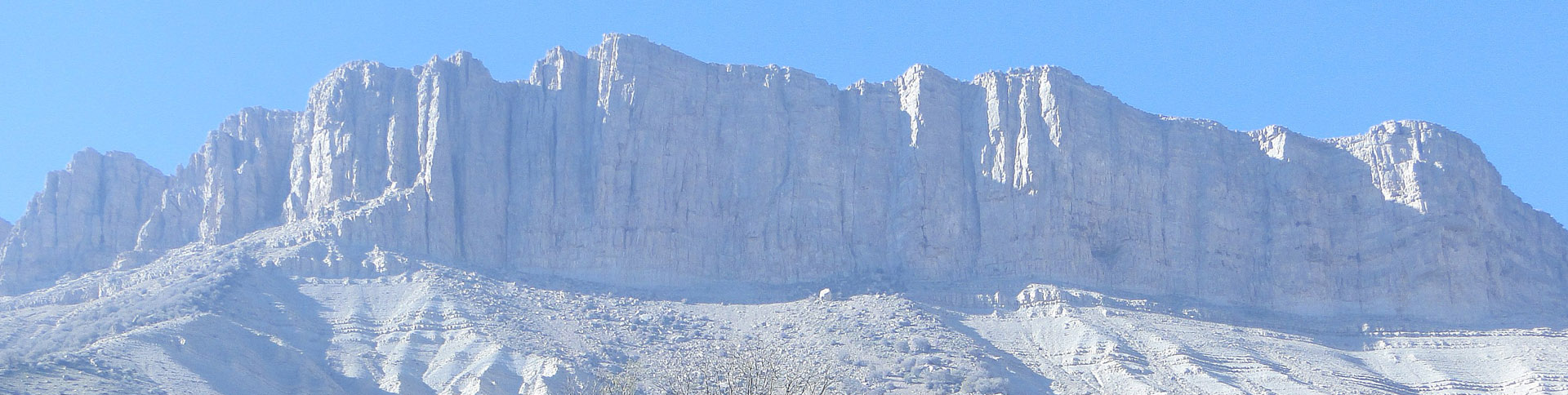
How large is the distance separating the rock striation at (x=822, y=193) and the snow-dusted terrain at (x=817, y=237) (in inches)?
7.7

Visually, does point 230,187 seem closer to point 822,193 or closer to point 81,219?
point 81,219

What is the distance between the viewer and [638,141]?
4252 inches

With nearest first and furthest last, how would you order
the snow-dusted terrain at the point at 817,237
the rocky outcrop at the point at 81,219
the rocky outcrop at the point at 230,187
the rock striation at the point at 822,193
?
the snow-dusted terrain at the point at 817,237 → the rock striation at the point at 822,193 → the rocky outcrop at the point at 81,219 → the rocky outcrop at the point at 230,187

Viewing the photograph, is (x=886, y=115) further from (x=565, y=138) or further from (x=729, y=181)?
(x=565, y=138)

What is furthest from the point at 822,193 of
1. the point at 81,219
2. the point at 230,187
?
the point at 81,219

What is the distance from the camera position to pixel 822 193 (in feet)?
355

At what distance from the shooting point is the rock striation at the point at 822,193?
339 feet

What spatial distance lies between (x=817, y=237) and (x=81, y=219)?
44.6 meters

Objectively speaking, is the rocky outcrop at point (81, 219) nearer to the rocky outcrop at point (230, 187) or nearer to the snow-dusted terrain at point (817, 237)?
the snow-dusted terrain at point (817, 237)

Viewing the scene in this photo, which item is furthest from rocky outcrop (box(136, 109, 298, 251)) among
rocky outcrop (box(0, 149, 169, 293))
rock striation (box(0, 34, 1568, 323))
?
rocky outcrop (box(0, 149, 169, 293))

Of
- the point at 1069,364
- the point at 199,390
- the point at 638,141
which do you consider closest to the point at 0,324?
the point at 199,390

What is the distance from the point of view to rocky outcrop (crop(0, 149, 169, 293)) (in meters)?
106

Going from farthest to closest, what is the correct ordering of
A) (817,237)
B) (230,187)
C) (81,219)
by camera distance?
1. (81,219)
2. (230,187)
3. (817,237)

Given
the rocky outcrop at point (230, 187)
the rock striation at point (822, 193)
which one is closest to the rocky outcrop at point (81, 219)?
the rock striation at point (822, 193)
